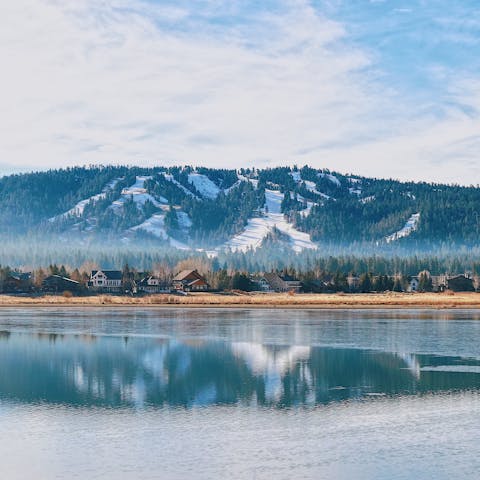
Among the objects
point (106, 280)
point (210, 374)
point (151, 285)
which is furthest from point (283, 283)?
point (210, 374)

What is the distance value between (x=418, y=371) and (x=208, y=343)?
1913 centimetres

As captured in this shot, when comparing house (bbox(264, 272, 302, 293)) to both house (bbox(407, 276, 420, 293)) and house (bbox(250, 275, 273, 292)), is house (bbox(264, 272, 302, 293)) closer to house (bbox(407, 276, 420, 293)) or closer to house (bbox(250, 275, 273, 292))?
house (bbox(250, 275, 273, 292))

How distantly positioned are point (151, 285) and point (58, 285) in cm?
2316

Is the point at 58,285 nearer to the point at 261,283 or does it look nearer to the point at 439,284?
the point at 261,283

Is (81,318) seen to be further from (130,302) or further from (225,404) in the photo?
(225,404)

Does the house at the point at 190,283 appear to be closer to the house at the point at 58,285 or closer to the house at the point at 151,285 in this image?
the house at the point at 151,285

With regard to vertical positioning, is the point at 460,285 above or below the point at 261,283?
below

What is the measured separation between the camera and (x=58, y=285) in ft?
454

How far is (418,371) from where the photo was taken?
137 ft

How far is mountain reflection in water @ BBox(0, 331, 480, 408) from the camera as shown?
1363 inches

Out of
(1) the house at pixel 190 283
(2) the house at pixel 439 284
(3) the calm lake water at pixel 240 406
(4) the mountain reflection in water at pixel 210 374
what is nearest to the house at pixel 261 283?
(1) the house at pixel 190 283

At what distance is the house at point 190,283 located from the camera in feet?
500

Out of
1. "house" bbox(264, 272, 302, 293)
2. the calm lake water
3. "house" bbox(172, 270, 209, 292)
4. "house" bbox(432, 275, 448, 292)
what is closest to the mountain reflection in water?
the calm lake water

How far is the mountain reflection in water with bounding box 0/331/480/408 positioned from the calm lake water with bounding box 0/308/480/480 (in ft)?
0.30
